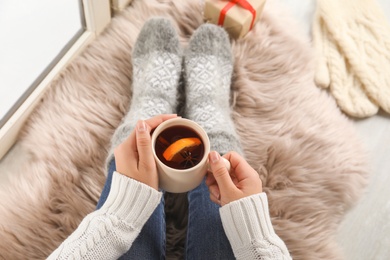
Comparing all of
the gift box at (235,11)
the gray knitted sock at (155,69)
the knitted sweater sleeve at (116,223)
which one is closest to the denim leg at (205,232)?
the knitted sweater sleeve at (116,223)

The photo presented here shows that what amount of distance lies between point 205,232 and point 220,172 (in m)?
0.17

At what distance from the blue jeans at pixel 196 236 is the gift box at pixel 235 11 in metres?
0.42

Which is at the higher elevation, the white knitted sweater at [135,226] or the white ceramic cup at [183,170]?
the white ceramic cup at [183,170]

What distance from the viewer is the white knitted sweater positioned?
55 cm

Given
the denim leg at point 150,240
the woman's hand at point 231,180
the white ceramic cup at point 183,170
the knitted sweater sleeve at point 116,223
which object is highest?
the white ceramic cup at point 183,170

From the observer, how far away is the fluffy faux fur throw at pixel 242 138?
79cm

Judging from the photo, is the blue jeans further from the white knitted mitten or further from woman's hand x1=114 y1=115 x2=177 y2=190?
the white knitted mitten

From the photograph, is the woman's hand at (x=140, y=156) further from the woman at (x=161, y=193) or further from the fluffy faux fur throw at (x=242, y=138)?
the fluffy faux fur throw at (x=242, y=138)

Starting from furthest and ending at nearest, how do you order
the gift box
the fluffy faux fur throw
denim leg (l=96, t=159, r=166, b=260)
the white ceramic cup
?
the gift box
the fluffy faux fur throw
denim leg (l=96, t=159, r=166, b=260)
the white ceramic cup

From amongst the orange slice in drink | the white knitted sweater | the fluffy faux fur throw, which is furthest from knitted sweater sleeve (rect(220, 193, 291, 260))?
the fluffy faux fur throw

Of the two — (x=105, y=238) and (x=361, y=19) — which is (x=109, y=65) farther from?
(x=361, y=19)

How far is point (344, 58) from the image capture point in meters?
1.01

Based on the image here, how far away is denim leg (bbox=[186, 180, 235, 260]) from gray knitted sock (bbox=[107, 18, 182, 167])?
0.23 meters

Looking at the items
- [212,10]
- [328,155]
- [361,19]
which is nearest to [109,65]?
[212,10]
